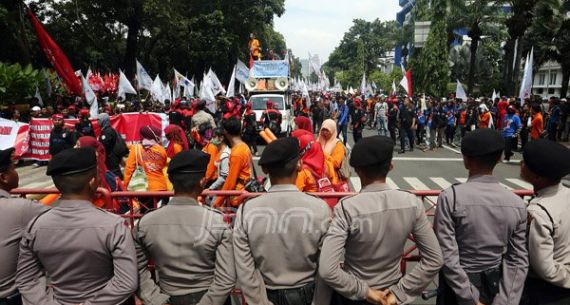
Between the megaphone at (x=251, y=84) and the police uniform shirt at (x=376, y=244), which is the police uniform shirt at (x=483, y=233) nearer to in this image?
the police uniform shirt at (x=376, y=244)

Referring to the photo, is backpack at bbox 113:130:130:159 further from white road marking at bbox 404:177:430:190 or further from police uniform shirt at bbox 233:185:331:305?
white road marking at bbox 404:177:430:190

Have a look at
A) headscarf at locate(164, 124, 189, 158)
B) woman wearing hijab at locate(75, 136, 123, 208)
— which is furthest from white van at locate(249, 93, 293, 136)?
woman wearing hijab at locate(75, 136, 123, 208)

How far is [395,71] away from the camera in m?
51.0

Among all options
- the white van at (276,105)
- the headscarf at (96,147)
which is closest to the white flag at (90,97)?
the white van at (276,105)

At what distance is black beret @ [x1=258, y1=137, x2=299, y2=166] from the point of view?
238 centimetres

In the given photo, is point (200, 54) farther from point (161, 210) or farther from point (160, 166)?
point (161, 210)

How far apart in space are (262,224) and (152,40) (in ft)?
120

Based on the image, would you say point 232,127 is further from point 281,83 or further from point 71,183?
point 281,83

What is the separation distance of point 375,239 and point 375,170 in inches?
14.6

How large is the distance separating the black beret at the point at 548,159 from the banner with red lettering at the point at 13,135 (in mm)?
10712

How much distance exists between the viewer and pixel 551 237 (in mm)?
2365

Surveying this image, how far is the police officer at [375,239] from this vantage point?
7.39 ft

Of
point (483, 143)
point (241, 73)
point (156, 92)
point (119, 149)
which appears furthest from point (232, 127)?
point (241, 73)

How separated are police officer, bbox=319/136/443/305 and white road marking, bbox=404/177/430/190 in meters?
7.35
